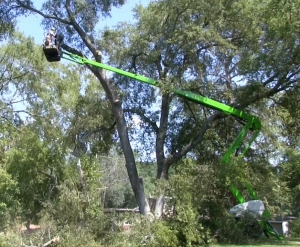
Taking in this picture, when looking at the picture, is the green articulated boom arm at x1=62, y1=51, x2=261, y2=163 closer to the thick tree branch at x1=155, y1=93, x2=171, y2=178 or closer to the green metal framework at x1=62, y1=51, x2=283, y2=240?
the green metal framework at x1=62, y1=51, x2=283, y2=240

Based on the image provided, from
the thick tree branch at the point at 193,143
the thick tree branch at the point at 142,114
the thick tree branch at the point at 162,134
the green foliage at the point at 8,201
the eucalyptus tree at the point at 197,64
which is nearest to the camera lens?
the eucalyptus tree at the point at 197,64

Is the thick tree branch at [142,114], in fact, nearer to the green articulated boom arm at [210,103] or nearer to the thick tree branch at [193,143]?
the thick tree branch at [193,143]

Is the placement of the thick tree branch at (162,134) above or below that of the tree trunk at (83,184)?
above

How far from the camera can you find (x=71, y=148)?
69.0 feet

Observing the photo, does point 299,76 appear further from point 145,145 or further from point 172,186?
point 145,145

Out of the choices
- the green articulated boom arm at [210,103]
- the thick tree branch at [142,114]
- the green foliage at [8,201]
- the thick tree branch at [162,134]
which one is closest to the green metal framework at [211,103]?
the green articulated boom arm at [210,103]

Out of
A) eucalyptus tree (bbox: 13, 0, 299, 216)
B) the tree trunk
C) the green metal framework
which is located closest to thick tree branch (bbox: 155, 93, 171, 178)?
eucalyptus tree (bbox: 13, 0, 299, 216)

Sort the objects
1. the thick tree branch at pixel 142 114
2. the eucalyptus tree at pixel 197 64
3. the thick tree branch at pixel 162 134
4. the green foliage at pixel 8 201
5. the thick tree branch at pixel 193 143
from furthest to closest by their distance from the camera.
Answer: the green foliage at pixel 8 201
the thick tree branch at pixel 142 114
the thick tree branch at pixel 162 134
the thick tree branch at pixel 193 143
the eucalyptus tree at pixel 197 64

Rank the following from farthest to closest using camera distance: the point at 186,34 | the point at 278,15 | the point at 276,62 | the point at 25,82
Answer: the point at 25,82 < the point at 186,34 < the point at 276,62 < the point at 278,15

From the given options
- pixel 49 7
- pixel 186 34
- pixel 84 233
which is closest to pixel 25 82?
pixel 49 7

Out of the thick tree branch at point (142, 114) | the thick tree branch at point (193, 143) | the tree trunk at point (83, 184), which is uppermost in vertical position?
the thick tree branch at point (142, 114)

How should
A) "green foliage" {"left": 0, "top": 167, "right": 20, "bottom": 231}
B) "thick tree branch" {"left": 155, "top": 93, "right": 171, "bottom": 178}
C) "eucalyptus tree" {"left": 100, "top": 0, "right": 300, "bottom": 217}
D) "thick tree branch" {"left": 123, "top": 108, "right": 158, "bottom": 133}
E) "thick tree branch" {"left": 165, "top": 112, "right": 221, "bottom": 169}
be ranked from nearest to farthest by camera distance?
"eucalyptus tree" {"left": 100, "top": 0, "right": 300, "bottom": 217} → "thick tree branch" {"left": 165, "top": 112, "right": 221, "bottom": 169} → "thick tree branch" {"left": 155, "top": 93, "right": 171, "bottom": 178} → "thick tree branch" {"left": 123, "top": 108, "right": 158, "bottom": 133} → "green foliage" {"left": 0, "top": 167, "right": 20, "bottom": 231}

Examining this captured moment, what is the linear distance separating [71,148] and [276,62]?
10284 mm

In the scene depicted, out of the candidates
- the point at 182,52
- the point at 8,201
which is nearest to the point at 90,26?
the point at 182,52
